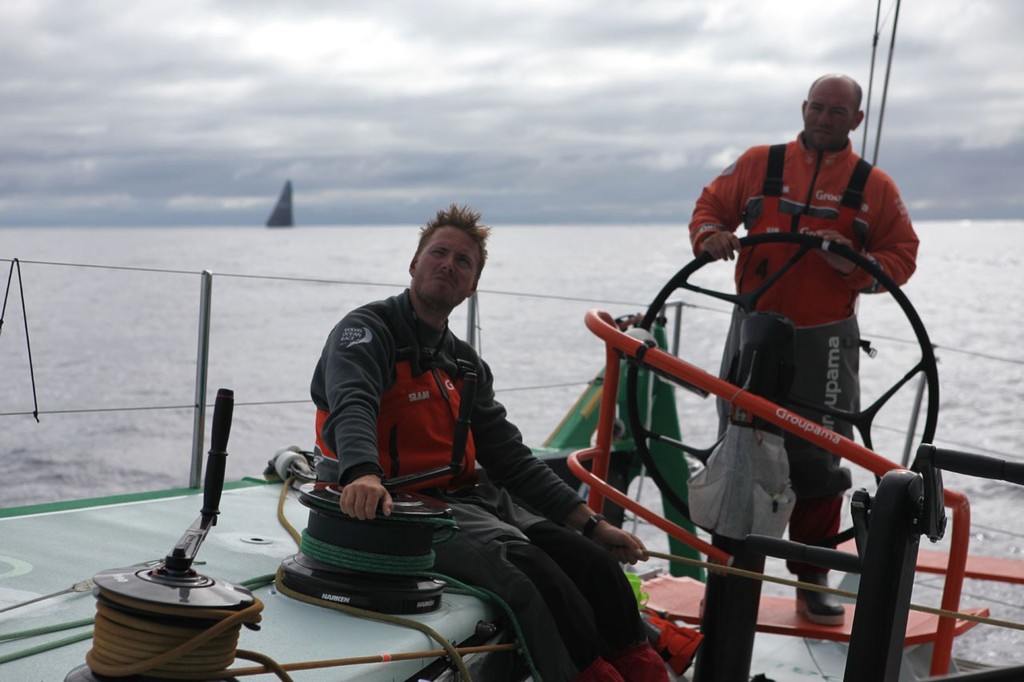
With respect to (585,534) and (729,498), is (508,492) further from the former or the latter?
(729,498)

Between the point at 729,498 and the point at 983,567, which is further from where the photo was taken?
the point at 983,567

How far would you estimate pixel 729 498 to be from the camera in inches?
108

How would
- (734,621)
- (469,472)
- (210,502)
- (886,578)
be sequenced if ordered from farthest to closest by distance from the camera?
(734,621) < (469,472) < (210,502) < (886,578)

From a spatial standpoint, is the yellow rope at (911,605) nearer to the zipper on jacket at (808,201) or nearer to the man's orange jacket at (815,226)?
the man's orange jacket at (815,226)

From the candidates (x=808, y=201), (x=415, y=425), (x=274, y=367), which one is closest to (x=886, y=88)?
(x=808, y=201)

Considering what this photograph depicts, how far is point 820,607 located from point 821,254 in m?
1.01

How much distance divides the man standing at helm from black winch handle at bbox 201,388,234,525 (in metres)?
1.71

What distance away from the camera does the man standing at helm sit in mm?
3094

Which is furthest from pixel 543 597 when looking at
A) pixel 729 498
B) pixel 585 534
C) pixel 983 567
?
pixel 983 567

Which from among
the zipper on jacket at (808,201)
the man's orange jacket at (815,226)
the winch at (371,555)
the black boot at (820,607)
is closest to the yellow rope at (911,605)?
the winch at (371,555)

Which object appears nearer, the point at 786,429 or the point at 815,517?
the point at 786,429

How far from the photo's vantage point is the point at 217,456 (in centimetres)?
164

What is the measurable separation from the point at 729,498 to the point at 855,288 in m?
0.75

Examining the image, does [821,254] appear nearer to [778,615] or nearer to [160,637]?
[778,615]
